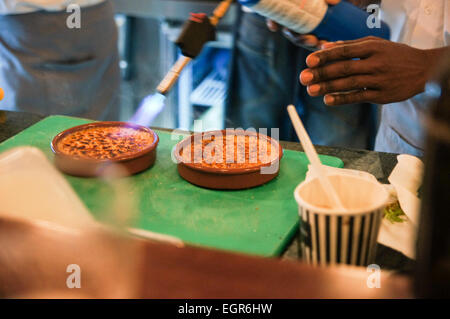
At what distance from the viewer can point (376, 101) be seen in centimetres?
144

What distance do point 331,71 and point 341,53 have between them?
54mm

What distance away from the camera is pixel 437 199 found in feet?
1.79

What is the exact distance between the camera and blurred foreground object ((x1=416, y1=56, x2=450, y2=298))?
0.53 metres

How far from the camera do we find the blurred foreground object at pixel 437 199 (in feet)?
1.74

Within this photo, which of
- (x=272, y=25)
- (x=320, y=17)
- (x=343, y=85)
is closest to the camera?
(x=343, y=85)

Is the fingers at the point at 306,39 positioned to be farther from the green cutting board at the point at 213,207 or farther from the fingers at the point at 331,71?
the green cutting board at the point at 213,207

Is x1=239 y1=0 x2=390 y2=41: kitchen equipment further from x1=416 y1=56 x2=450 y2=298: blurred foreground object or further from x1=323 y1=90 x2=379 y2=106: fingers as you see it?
x1=416 y1=56 x2=450 y2=298: blurred foreground object

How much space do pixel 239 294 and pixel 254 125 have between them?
2.16 metres

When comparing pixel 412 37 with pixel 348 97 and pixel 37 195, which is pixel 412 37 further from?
pixel 37 195

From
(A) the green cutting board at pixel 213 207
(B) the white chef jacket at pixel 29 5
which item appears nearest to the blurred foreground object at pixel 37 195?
(A) the green cutting board at pixel 213 207

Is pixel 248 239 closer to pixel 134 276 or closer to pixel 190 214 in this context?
pixel 190 214

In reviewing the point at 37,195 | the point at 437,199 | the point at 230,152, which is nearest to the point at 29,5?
the point at 230,152

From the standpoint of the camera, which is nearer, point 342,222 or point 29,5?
point 342,222
